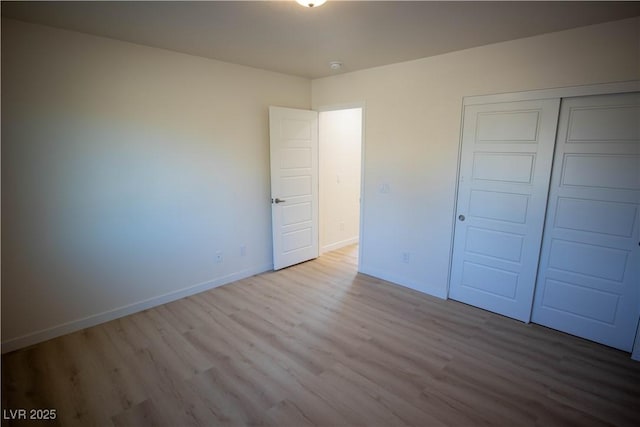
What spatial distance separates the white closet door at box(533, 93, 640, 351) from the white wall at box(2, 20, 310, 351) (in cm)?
315

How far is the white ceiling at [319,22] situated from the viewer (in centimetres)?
209

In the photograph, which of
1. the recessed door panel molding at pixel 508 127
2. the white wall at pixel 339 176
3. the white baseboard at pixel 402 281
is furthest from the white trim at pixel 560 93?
the white wall at pixel 339 176

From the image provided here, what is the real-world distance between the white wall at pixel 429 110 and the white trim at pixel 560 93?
4cm

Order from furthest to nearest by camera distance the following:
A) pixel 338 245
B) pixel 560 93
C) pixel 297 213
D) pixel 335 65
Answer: pixel 338 245 < pixel 297 213 < pixel 335 65 < pixel 560 93

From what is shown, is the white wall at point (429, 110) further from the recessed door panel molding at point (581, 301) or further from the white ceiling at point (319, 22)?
the recessed door panel molding at point (581, 301)

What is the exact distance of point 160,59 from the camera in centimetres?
305

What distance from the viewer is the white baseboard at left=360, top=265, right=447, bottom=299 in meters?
3.56

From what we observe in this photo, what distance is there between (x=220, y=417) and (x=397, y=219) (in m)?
2.65

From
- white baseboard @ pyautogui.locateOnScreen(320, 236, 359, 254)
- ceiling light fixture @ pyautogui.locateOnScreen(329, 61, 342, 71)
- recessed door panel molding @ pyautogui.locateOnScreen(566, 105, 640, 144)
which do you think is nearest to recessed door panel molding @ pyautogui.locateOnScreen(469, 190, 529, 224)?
recessed door panel molding @ pyautogui.locateOnScreen(566, 105, 640, 144)

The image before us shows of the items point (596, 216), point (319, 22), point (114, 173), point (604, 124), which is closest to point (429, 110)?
point (604, 124)

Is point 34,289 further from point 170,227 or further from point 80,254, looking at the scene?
point 170,227

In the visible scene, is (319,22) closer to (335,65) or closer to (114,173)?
(335,65)

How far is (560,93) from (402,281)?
240cm

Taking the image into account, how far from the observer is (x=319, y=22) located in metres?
2.37
